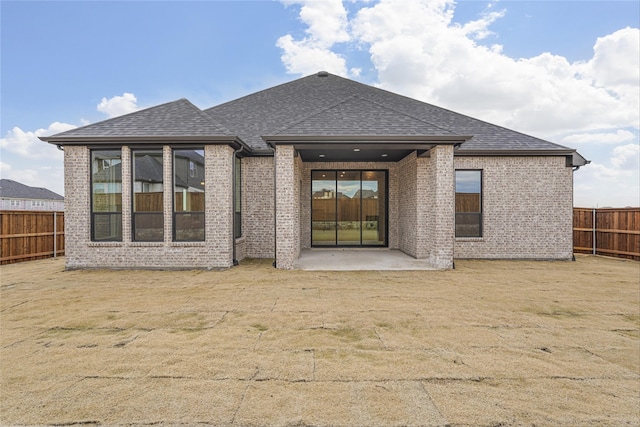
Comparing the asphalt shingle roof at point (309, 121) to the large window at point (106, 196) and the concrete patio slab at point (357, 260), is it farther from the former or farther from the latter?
the concrete patio slab at point (357, 260)

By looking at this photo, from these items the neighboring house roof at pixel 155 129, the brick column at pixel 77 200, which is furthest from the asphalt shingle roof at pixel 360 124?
the brick column at pixel 77 200

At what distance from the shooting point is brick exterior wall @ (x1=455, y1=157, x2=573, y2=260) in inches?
426

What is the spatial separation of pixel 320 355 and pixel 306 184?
9.64 m

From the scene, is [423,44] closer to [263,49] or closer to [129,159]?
[263,49]

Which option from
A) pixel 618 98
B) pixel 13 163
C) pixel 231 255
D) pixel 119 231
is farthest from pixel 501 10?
pixel 13 163

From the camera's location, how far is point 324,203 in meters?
12.9

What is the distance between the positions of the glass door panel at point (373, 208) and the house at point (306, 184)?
4 cm

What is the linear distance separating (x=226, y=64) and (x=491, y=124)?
45.3ft

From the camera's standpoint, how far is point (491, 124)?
12.5 metres

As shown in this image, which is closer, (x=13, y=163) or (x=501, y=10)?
(x=501, y=10)

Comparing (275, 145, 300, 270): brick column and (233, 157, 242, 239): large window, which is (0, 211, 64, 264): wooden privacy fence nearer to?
(233, 157, 242, 239): large window

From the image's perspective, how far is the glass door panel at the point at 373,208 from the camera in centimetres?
1284

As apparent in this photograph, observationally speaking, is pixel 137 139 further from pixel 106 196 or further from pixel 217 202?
pixel 217 202

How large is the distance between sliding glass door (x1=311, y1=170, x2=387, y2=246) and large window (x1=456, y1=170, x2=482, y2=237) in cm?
294
